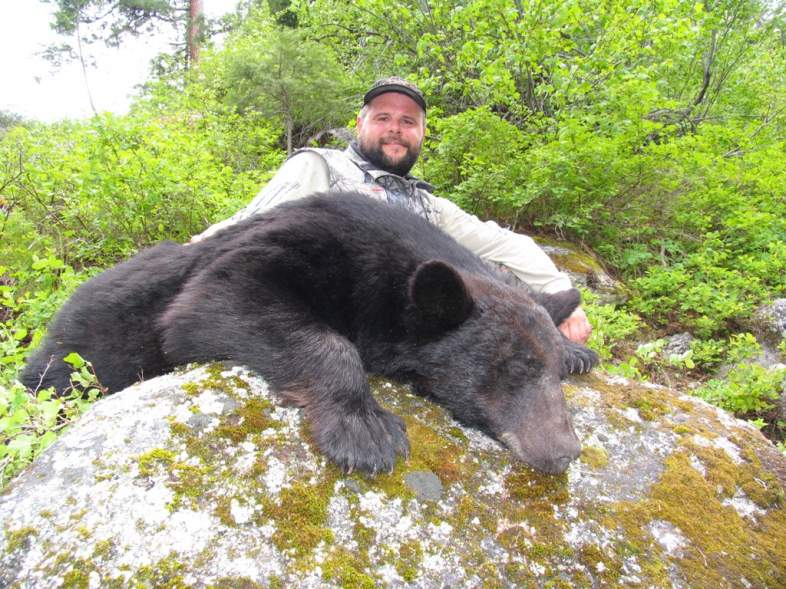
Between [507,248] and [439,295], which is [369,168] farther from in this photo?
[439,295]

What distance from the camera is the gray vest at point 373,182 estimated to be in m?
4.46

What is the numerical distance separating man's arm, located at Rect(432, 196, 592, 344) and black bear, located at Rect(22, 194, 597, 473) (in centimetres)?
134

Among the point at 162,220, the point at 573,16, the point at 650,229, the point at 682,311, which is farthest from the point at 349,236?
the point at 573,16

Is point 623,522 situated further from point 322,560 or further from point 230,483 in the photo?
point 230,483

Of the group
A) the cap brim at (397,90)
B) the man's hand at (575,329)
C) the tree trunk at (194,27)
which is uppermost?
the tree trunk at (194,27)

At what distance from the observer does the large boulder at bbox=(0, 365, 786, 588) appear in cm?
136

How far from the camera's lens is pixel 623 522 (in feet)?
5.78

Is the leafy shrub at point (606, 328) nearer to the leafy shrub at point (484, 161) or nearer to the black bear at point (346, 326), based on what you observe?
the leafy shrub at point (484, 161)

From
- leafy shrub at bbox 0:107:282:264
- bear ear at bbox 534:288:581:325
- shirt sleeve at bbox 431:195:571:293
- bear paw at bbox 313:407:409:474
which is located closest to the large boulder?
bear paw at bbox 313:407:409:474

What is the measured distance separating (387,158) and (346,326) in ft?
9.33

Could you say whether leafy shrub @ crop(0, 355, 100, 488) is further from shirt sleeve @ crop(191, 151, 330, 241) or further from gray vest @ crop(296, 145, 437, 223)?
gray vest @ crop(296, 145, 437, 223)

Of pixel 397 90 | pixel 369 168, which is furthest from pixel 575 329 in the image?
pixel 397 90

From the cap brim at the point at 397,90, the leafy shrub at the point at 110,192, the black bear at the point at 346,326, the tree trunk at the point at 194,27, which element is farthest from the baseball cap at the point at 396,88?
the tree trunk at the point at 194,27

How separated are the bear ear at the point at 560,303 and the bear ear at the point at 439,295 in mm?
785
